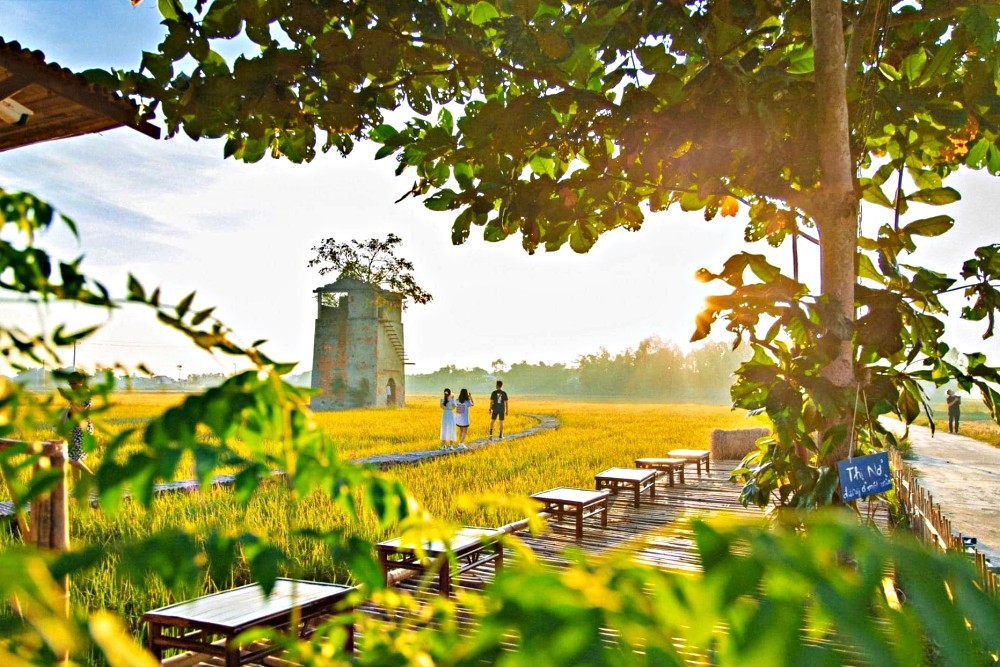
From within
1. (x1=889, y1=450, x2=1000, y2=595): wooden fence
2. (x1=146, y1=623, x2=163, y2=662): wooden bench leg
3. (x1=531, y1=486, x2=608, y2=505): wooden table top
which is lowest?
(x1=146, y1=623, x2=163, y2=662): wooden bench leg

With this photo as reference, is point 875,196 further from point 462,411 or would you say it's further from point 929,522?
point 462,411

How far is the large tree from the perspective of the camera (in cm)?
323

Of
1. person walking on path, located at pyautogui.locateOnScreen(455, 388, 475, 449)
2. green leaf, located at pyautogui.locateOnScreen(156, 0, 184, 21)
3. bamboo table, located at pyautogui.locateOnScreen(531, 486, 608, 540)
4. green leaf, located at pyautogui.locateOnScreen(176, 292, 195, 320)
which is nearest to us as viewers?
green leaf, located at pyautogui.locateOnScreen(176, 292, 195, 320)

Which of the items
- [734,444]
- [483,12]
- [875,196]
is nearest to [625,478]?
[875,196]

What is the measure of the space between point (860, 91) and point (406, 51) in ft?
7.86

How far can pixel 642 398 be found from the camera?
363 ft

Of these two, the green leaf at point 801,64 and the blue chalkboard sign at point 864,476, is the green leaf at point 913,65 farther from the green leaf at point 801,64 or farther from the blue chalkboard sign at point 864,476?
the blue chalkboard sign at point 864,476

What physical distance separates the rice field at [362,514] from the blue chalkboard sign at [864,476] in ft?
5.22

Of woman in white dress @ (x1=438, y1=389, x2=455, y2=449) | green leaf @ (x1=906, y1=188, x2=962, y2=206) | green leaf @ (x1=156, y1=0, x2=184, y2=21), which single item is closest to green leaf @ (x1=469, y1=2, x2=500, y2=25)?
green leaf @ (x1=156, y1=0, x2=184, y2=21)

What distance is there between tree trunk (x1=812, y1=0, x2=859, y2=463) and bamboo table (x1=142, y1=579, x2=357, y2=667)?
269 cm

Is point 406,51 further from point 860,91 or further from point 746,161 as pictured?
point 860,91

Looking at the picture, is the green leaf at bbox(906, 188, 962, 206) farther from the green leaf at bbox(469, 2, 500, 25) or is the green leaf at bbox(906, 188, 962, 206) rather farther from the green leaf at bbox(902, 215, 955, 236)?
the green leaf at bbox(469, 2, 500, 25)

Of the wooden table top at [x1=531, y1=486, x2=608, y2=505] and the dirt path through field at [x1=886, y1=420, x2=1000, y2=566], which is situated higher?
the wooden table top at [x1=531, y1=486, x2=608, y2=505]

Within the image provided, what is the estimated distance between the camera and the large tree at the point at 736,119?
10.6 feet
